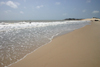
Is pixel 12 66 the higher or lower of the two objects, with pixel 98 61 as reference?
lower

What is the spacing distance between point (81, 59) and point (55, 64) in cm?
90

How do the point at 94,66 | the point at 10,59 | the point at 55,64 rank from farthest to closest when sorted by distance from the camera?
the point at 10,59 < the point at 55,64 < the point at 94,66

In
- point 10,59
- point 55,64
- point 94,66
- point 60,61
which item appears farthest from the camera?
point 10,59

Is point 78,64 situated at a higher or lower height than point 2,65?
higher

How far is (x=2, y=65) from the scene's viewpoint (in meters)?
2.23

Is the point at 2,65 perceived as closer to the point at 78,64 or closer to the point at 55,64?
the point at 55,64

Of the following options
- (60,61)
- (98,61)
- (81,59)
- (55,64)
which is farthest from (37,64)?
(98,61)

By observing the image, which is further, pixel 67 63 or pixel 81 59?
pixel 81 59

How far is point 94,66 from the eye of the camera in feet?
6.41

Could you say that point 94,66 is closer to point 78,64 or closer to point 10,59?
point 78,64

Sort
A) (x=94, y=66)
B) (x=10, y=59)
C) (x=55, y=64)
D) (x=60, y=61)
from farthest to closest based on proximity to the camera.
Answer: (x=10, y=59) → (x=60, y=61) → (x=55, y=64) → (x=94, y=66)

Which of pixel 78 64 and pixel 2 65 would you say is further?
pixel 2 65

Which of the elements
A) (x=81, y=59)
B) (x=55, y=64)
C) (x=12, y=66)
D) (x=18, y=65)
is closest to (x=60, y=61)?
(x=55, y=64)

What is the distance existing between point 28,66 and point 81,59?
5.63 ft
